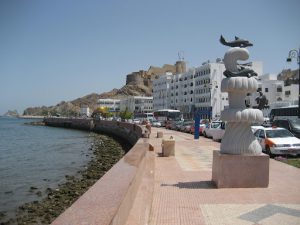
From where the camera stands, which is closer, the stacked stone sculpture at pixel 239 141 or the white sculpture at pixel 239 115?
the stacked stone sculpture at pixel 239 141

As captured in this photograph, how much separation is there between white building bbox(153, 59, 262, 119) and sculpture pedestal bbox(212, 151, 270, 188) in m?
63.7

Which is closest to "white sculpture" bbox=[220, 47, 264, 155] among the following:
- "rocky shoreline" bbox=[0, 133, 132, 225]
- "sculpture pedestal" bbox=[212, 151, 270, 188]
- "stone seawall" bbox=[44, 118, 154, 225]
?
"sculpture pedestal" bbox=[212, 151, 270, 188]

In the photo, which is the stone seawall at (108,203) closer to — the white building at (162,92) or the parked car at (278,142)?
the parked car at (278,142)

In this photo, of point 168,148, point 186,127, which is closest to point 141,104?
point 186,127

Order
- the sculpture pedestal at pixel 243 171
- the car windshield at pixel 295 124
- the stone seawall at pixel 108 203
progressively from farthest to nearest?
the car windshield at pixel 295 124, the sculpture pedestal at pixel 243 171, the stone seawall at pixel 108 203

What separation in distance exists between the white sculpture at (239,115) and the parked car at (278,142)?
816 cm

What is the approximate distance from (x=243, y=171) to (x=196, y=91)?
80.4 m

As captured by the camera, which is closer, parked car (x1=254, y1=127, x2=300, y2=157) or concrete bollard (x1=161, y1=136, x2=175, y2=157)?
parked car (x1=254, y1=127, x2=300, y2=157)

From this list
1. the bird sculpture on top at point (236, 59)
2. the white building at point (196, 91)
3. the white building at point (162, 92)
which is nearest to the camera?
the bird sculpture on top at point (236, 59)

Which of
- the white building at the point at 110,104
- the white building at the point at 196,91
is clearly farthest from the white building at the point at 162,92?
the white building at the point at 110,104

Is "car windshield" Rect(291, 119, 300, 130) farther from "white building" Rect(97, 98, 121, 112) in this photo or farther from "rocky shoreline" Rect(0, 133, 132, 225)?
"white building" Rect(97, 98, 121, 112)

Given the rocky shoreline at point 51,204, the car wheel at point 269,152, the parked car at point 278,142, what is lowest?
the rocky shoreline at point 51,204

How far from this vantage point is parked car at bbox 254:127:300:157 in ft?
55.2

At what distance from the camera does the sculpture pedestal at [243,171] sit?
29.8 feet
